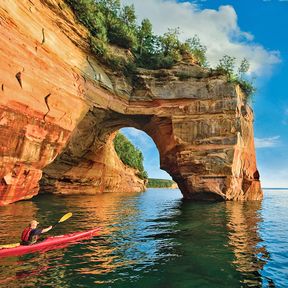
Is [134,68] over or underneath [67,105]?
over

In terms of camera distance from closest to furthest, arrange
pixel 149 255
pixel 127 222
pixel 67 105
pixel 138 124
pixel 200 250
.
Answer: pixel 149 255
pixel 200 250
pixel 127 222
pixel 67 105
pixel 138 124

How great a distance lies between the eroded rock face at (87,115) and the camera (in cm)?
1834

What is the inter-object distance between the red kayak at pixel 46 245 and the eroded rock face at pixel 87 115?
972 cm

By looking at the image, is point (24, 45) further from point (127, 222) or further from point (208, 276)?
point (208, 276)

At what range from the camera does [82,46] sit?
987 inches

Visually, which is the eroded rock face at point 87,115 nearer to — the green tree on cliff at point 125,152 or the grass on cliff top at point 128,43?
the grass on cliff top at point 128,43

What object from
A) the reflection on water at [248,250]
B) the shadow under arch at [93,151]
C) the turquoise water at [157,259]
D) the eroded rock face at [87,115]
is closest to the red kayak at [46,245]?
the turquoise water at [157,259]

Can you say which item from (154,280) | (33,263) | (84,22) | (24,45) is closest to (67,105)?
(24,45)

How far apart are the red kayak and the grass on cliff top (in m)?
19.5

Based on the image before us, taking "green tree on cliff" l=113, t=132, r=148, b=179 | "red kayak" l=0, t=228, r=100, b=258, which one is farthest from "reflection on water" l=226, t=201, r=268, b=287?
"green tree on cliff" l=113, t=132, r=148, b=179

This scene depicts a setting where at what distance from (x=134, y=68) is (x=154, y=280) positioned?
26732 mm

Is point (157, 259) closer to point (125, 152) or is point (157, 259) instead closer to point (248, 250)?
point (248, 250)

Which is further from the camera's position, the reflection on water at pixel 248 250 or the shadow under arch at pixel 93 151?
the shadow under arch at pixel 93 151

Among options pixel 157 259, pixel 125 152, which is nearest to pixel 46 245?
pixel 157 259
